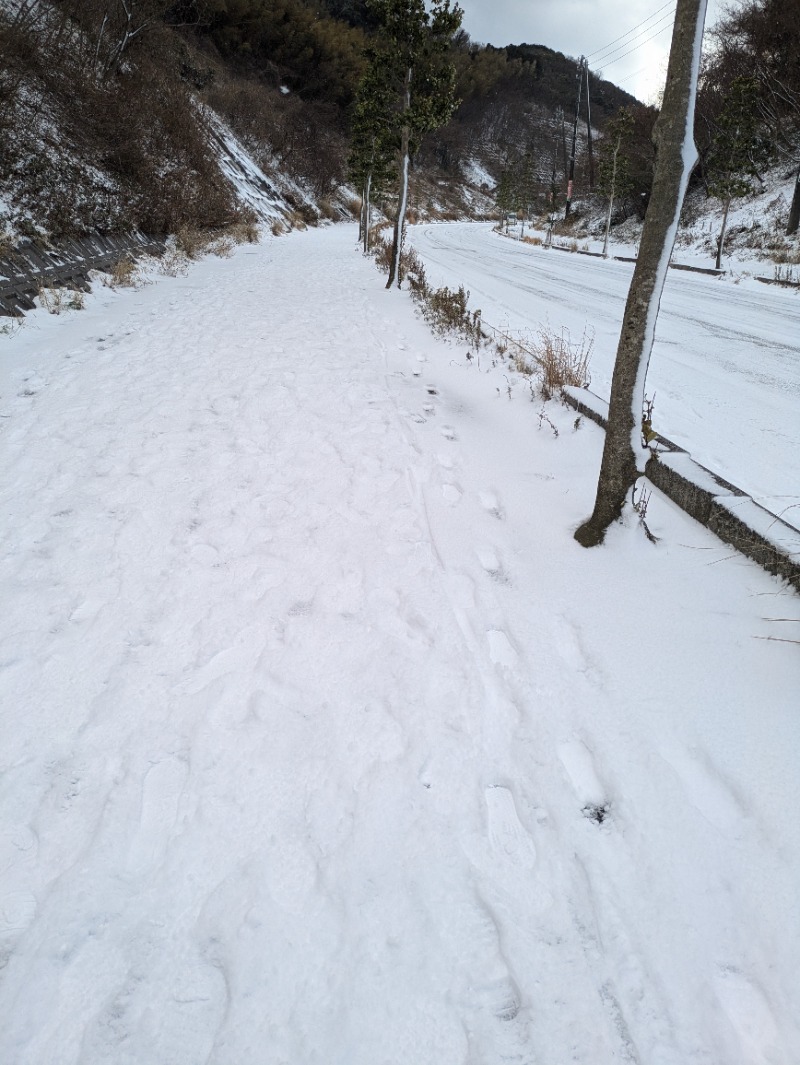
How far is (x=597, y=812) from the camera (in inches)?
61.5

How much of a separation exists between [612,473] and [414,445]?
63.8 inches

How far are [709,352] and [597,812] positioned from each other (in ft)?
20.9

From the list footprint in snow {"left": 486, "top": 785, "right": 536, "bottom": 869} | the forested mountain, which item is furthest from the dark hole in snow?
the forested mountain

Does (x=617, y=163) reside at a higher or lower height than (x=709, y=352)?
higher

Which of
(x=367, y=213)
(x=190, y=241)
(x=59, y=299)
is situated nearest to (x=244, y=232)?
(x=190, y=241)

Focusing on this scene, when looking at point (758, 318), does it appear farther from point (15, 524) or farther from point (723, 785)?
point (15, 524)

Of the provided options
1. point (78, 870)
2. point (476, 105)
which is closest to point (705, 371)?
point (78, 870)

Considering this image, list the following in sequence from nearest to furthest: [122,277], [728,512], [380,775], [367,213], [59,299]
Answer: [380,775]
[728,512]
[59,299]
[122,277]
[367,213]

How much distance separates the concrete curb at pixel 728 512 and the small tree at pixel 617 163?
24268mm

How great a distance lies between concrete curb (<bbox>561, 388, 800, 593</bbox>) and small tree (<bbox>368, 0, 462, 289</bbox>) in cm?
913

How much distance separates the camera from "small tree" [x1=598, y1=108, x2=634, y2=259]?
923 inches

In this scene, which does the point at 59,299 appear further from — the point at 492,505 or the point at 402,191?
the point at 402,191

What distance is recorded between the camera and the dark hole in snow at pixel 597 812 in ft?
5.06

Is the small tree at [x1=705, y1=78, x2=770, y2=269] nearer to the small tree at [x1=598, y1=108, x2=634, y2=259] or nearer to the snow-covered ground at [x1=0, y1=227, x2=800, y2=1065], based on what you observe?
the small tree at [x1=598, y1=108, x2=634, y2=259]
